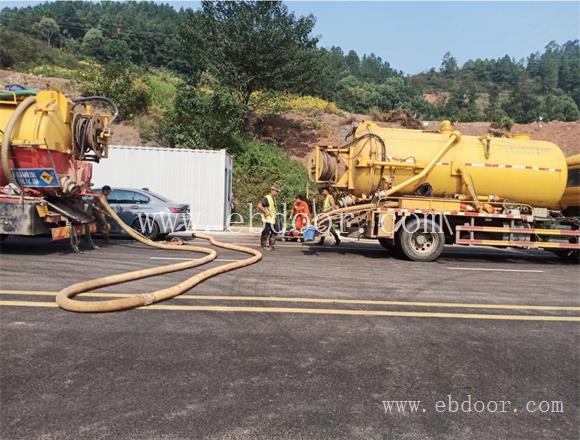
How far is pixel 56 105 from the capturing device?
9289mm

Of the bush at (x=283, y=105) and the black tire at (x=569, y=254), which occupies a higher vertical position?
the bush at (x=283, y=105)

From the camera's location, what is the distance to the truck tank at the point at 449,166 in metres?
10.4

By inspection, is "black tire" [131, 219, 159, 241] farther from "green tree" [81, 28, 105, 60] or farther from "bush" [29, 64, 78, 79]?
"green tree" [81, 28, 105, 60]

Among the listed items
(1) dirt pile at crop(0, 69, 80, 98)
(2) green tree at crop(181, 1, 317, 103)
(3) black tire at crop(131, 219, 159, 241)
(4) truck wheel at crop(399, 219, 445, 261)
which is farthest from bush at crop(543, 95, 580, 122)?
(3) black tire at crop(131, 219, 159, 241)

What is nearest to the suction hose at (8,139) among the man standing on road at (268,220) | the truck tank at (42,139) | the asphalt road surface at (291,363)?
the truck tank at (42,139)

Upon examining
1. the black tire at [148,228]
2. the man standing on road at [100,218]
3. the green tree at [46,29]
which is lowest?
the black tire at [148,228]

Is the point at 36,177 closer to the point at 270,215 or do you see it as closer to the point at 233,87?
the point at 270,215

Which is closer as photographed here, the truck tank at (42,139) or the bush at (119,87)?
the truck tank at (42,139)

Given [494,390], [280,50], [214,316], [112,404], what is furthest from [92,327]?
[280,50]

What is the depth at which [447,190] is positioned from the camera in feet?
35.2
